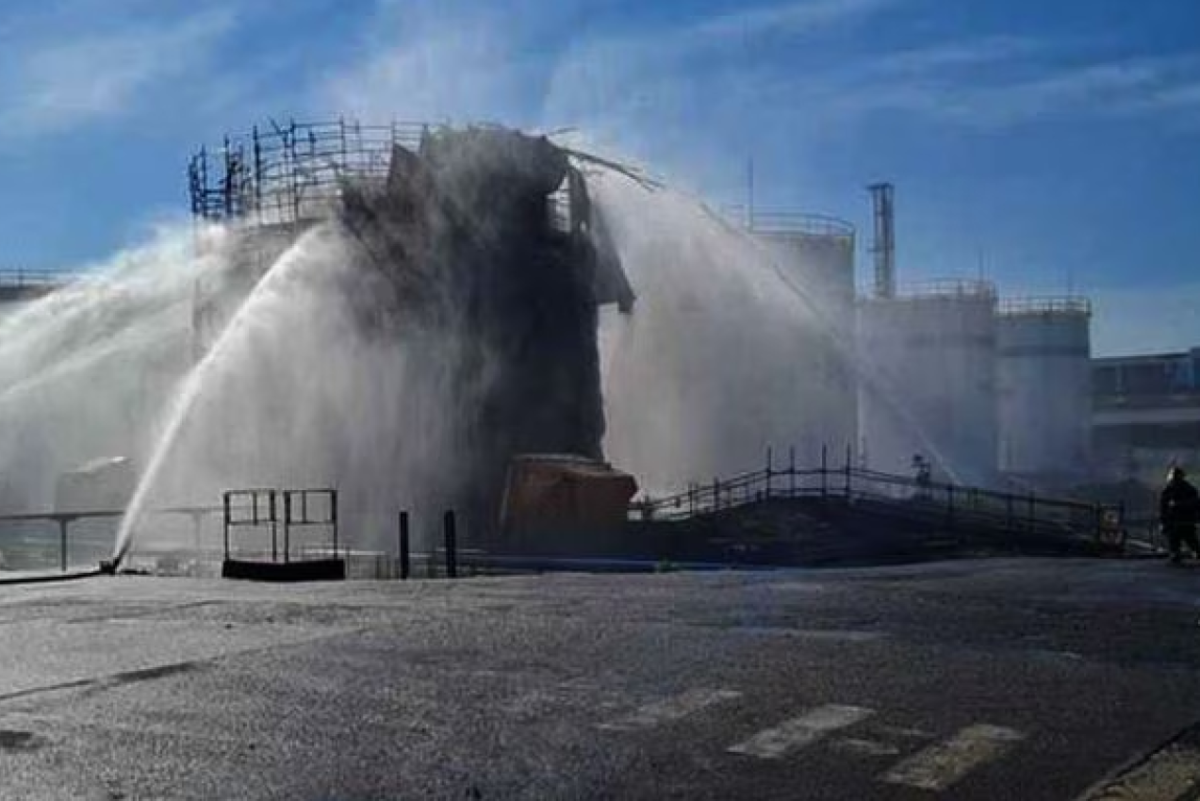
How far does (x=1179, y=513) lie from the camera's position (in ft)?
67.3

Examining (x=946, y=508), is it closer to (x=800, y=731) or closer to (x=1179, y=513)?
(x=1179, y=513)

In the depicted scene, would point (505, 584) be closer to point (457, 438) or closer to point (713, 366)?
point (457, 438)

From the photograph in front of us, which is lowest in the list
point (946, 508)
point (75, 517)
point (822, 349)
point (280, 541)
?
point (280, 541)

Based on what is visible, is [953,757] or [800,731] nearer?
[953,757]

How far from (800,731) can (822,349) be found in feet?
145

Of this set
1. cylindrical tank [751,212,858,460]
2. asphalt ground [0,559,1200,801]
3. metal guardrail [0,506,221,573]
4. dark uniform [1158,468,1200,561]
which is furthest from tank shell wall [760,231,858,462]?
asphalt ground [0,559,1200,801]

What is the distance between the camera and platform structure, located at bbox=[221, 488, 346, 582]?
66.0ft

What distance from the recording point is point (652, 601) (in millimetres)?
13773

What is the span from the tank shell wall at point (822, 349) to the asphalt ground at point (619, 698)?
1347 inches

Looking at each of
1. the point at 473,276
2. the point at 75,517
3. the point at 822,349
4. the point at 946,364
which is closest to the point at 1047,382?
the point at 946,364

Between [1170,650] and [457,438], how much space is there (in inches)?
1242

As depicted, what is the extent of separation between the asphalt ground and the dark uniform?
6.71m

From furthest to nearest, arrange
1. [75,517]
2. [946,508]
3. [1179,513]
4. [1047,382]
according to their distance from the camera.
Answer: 1. [1047,382]
2. [946,508]
3. [75,517]
4. [1179,513]

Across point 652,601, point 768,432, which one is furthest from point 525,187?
point 652,601
